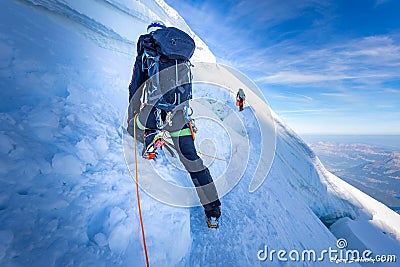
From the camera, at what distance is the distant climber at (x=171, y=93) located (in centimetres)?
248

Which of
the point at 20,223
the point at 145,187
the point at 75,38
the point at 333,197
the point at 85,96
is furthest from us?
the point at 333,197

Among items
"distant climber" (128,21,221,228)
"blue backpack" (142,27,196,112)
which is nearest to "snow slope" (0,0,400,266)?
"distant climber" (128,21,221,228)

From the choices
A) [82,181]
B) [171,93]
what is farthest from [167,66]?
[82,181]

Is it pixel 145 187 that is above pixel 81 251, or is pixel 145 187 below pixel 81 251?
above

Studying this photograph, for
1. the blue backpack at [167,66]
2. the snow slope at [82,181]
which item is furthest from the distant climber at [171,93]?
the snow slope at [82,181]

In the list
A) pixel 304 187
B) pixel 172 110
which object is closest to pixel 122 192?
pixel 172 110

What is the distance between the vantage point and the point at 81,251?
1.53m

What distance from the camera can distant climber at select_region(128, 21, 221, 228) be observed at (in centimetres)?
248

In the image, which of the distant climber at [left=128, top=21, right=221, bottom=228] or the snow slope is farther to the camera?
the distant climber at [left=128, top=21, right=221, bottom=228]

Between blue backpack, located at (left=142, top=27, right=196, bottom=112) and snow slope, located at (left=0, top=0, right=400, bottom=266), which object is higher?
blue backpack, located at (left=142, top=27, right=196, bottom=112)

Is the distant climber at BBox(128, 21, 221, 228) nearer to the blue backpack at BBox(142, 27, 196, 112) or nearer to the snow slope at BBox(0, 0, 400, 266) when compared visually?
the blue backpack at BBox(142, 27, 196, 112)

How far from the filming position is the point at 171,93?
261 cm

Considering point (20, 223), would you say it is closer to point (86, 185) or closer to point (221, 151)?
point (86, 185)

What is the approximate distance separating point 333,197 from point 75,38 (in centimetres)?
1631
